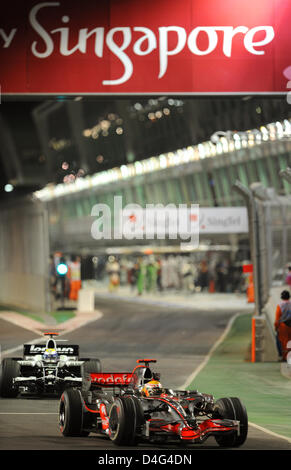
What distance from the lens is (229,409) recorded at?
10789 mm

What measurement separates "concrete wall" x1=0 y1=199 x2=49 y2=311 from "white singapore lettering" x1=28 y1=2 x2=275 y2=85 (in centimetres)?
2661

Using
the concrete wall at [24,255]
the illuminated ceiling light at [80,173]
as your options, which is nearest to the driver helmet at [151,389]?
the concrete wall at [24,255]

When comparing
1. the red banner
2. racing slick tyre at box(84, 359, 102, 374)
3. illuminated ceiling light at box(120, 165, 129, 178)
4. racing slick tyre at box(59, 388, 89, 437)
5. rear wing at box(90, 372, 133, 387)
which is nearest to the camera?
racing slick tyre at box(59, 388, 89, 437)

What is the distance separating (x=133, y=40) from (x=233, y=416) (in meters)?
4.54

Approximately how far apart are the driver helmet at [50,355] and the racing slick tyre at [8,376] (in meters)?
0.47

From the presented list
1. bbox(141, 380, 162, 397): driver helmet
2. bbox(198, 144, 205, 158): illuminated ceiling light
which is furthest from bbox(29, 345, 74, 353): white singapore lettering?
bbox(198, 144, 205, 158): illuminated ceiling light

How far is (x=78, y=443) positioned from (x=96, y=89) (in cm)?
416

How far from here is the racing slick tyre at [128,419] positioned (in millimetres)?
10523

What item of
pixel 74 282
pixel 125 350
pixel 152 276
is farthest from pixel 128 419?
pixel 152 276

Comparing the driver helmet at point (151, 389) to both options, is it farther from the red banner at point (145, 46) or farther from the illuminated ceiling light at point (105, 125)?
the illuminated ceiling light at point (105, 125)

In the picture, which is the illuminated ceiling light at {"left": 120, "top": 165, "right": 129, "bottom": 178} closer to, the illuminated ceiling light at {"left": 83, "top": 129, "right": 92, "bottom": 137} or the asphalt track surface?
the illuminated ceiling light at {"left": 83, "top": 129, "right": 92, "bottom": 137}

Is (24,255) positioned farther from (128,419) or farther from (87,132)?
(87,132)

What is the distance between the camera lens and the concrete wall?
129 feet

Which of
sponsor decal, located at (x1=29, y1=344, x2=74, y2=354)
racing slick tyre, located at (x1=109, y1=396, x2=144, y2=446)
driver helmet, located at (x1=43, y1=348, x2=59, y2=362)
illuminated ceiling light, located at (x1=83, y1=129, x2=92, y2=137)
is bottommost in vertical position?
racing slick tyre, located at (x1=109, y1=396, x2=144, y2=446)
